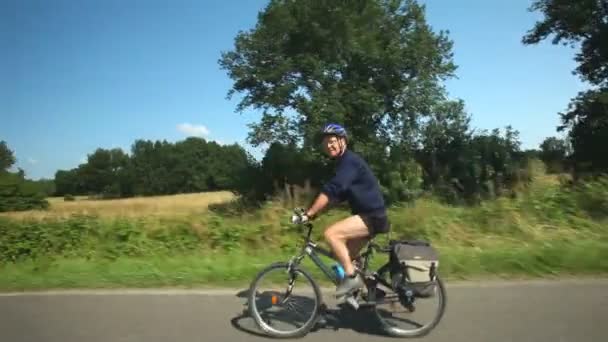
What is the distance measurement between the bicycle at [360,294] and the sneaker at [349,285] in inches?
2.8

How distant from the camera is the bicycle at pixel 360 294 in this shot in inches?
191

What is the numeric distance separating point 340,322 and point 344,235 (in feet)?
3.13

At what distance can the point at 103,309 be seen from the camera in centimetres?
580

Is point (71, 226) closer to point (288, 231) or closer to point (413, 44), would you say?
point (288, 231)

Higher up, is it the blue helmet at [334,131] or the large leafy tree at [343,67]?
the large leafy tree at [343,67]

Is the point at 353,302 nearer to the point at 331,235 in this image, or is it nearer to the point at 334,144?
the point at 331,235

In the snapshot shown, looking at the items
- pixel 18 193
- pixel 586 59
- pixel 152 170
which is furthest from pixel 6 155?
pixel 586 59

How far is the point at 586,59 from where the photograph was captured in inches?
1123

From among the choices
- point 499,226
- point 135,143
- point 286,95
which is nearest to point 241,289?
point 499,226

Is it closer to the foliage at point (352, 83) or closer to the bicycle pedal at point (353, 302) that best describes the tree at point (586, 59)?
the foliage at point (352, 83)

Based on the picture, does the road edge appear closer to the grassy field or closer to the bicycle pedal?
the grassy field

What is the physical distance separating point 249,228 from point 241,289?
112 inches

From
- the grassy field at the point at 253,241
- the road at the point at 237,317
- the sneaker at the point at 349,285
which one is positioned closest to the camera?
the road at the point at 237,317

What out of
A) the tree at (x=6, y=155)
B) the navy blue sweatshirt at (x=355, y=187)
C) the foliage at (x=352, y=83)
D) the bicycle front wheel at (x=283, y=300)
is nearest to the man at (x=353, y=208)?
the navy blue sweatshirt at (x=355, y=187)
